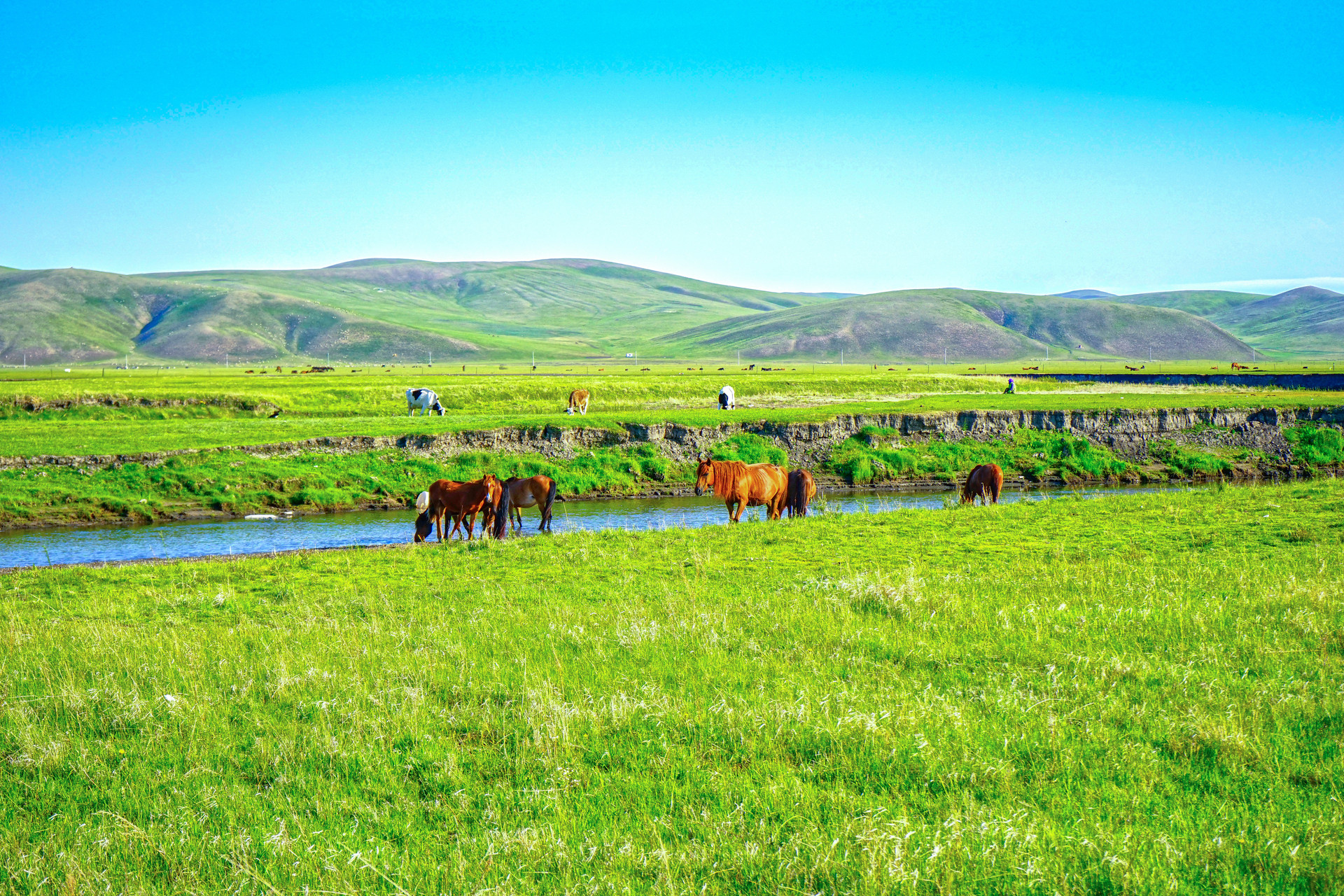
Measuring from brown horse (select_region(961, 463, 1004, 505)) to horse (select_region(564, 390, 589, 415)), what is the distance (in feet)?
91.7

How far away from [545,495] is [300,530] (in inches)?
330

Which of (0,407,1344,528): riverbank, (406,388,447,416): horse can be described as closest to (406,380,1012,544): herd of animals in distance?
(0,407,1344,528): riverbank

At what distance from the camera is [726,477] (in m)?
24.1

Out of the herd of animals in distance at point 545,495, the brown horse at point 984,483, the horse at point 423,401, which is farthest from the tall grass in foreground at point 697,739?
the horse at point 423,401

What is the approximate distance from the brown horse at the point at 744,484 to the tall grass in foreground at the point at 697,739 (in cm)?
1099

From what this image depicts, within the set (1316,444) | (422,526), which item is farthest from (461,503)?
(1316,444)

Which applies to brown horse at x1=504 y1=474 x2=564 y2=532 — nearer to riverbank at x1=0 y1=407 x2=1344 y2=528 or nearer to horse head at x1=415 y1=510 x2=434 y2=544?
horse head at x1=415 y1=510 x2=434 y2=544

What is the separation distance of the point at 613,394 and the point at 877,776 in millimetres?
56772

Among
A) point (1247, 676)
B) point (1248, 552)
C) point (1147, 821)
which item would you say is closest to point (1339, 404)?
point (1248, 552)

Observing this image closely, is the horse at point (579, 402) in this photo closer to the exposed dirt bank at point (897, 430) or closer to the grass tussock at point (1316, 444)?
the exposed dirt bank at point (897, 430)

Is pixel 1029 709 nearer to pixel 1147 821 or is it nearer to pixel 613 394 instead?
pixel 1147 821

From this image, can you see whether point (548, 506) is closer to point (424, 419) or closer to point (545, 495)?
point (545, 495)

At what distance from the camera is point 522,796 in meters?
5.90

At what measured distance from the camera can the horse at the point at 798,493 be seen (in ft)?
83.4
